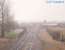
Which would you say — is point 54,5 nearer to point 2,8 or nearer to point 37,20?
point 37,20

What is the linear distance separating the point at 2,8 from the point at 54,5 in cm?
45

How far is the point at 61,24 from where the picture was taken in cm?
100

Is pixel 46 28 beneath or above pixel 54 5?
beneath

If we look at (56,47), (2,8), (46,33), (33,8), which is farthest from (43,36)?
(2,8)

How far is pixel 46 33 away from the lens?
1000 mm

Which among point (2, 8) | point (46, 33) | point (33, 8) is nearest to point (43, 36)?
point (46, 33)

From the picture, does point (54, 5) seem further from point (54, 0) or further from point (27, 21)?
point (27, 21)

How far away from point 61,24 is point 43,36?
19 centimetres

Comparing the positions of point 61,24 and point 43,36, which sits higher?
point 61,24

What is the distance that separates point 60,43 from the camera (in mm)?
994

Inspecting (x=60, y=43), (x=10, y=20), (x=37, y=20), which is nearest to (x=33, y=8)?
(x=37, y=20)

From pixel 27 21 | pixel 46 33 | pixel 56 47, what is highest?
pixel 27 21

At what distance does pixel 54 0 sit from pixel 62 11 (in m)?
0.12

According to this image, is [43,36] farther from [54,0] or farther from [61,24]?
[54,0]
